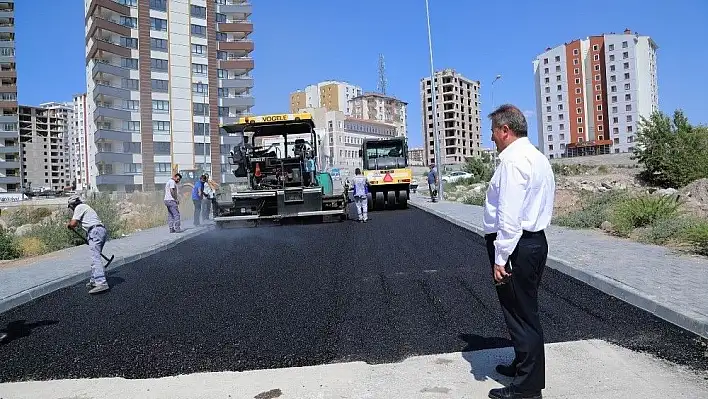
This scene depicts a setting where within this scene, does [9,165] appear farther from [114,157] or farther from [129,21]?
[129,21]

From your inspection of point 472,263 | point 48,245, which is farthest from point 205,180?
point 472,263

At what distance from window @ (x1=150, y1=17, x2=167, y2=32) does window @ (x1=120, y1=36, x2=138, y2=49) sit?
2.61 meters

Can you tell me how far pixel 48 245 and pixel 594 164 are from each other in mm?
62756

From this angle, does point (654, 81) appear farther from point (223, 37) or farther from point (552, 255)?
point (552, 255)

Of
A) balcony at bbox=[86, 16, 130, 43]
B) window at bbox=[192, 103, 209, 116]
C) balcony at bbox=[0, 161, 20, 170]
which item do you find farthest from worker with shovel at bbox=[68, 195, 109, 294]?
balcony at bbox=[0, 161, 20, 170]

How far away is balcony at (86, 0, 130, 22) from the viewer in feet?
199

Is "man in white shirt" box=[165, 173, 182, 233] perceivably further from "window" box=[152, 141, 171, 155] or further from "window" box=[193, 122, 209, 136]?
"window" box=[193, 122, 209, 136]

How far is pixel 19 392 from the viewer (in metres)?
4.24

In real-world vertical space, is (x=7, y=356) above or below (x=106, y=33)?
below

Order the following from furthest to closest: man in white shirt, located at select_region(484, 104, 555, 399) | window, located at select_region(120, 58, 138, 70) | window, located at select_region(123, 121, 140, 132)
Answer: window, located at select_region(120, 58, 138, 70)
window, located at select_region(123, 121, 140, 132)
man in white shirt, located at select_region(484, 104, 555, 399)

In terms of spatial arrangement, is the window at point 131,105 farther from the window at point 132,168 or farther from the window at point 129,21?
the window at point 129,21

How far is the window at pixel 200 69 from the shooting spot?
68.4 m

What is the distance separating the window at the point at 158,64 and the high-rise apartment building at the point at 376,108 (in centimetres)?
5771

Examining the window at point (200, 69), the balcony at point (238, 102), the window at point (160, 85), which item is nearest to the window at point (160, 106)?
the window at point (160, 85)
